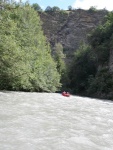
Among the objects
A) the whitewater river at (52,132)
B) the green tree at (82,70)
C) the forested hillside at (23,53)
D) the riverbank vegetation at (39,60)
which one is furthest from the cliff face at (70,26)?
the whitewater river at (52,132)

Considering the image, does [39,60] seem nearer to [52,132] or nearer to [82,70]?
[82,70]

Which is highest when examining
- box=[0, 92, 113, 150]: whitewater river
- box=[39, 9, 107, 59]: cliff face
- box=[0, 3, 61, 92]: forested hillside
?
box=[39, 9, 107, 59]: cliff face

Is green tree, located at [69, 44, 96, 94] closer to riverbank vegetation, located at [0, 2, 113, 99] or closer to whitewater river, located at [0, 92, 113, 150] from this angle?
riverbank vegetation, located at [0, 2, 113, 99]

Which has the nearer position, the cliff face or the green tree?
the green tree

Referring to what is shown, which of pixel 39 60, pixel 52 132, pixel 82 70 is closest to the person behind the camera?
pixel 52 132

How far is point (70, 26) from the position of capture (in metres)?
82.2

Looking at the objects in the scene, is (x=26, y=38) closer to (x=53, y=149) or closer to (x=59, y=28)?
(x=53, y=149)

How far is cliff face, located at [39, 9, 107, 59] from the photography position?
78.6 m

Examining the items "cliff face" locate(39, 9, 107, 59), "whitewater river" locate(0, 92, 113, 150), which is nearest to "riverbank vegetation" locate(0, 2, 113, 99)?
"whitewater river" locate(0, 92, 113, 150)

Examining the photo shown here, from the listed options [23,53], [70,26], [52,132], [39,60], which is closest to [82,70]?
[39,60]

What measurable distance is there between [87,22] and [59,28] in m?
7.77

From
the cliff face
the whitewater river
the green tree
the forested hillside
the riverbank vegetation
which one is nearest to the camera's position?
the whitewater river

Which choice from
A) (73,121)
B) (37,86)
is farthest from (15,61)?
(73,121)

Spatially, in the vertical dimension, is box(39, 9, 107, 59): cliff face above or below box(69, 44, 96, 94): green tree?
above
